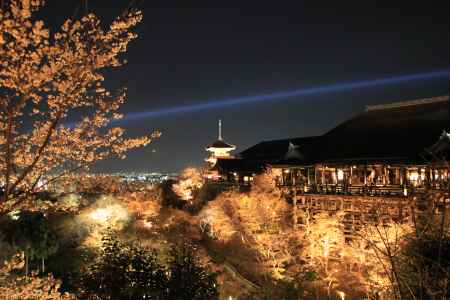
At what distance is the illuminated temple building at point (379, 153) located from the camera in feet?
61.3

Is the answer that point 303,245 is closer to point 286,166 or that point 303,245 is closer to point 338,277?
point 338,277

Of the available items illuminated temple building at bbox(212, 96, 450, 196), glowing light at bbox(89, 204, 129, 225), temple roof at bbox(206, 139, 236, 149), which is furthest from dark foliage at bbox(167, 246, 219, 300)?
temple roof at bbox(206, 139, 236, 149)

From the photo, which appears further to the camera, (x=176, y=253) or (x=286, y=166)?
(x=286, y=166)

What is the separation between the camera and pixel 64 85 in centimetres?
573

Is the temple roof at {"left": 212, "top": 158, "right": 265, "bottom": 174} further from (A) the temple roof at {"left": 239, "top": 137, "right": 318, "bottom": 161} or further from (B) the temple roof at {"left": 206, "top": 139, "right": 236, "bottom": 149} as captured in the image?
(B) the temple roof at {"left": 206, "top": 139, "right": 236, "bottom": 149}

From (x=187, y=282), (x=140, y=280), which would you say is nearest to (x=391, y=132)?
(x=187, y=282)

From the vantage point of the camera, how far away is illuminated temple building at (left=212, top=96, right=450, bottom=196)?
18672 mm

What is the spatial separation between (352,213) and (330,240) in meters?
2.43

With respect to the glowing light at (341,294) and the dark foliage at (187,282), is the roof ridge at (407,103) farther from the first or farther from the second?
the dark foliage at (187,282)

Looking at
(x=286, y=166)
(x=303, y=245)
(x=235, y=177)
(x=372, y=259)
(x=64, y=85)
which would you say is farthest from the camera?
(x=235, y=177)

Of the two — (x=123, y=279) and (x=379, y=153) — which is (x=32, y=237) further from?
(x=379, y=153)

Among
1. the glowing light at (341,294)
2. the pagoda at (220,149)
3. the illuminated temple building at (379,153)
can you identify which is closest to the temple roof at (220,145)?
the pagoda at (220,149)

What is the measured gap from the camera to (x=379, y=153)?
20.2 m

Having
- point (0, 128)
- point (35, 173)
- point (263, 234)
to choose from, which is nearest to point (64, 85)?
point (0, 128)
